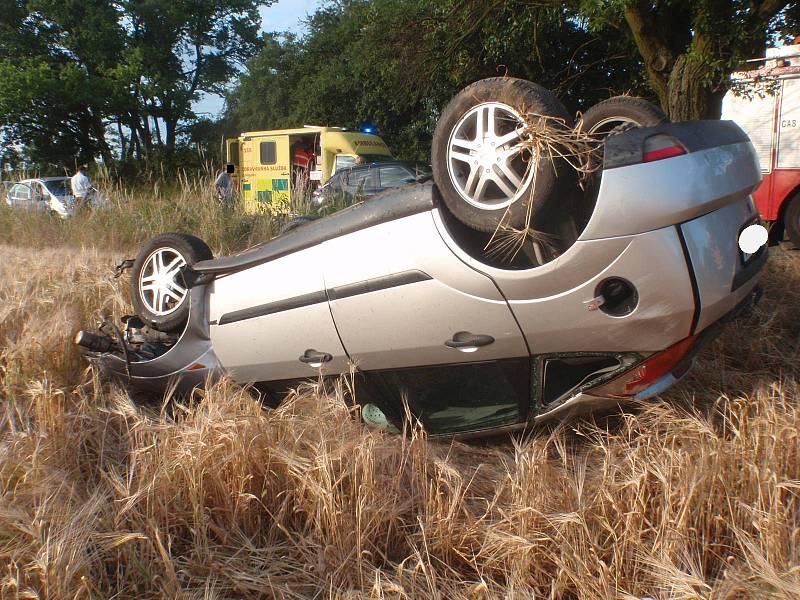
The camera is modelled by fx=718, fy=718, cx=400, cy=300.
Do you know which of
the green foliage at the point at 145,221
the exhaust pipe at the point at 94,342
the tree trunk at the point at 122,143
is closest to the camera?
the exhaust pipe at the point at 94,342

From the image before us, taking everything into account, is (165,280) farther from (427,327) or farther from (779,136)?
(779,136)

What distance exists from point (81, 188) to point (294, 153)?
9.05m

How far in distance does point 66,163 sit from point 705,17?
28180 mm

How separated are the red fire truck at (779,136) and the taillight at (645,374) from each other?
7.61 metres

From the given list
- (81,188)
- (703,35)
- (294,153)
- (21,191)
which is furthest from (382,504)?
(294,153)

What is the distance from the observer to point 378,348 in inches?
124

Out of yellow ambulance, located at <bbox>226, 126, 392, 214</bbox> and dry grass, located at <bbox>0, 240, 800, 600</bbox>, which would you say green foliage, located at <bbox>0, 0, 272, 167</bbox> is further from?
dry grass, located at <bbox>0, 240, 800, 600</bbox>

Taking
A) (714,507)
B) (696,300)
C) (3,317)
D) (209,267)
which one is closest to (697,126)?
(696,300)

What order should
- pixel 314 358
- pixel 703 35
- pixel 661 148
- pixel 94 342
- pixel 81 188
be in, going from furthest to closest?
pixel 81 188
pixel 703 35
pixel 94 342
pixel 314 358
pixel 661 148

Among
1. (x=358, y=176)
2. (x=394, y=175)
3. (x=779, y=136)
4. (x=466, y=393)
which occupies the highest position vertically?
(x=779, y=136)

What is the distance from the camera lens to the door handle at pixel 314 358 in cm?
334

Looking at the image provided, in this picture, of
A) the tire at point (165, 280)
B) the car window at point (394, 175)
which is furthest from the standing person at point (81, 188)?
A: the car window at point (394, 175)

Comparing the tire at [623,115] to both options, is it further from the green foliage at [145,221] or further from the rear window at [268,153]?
the rear window at [268,153]

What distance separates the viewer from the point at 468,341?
9.64ft
